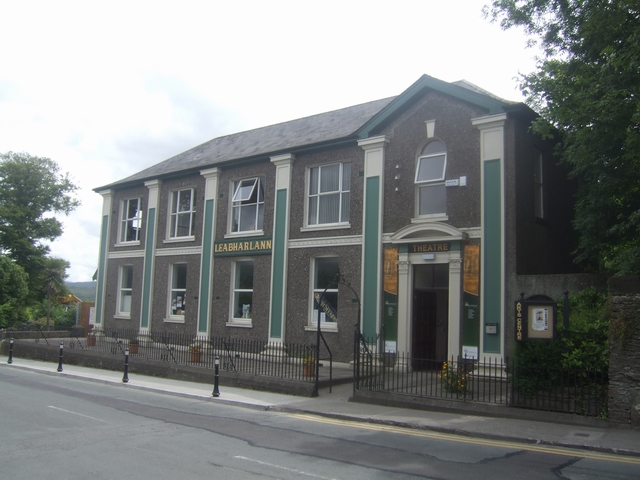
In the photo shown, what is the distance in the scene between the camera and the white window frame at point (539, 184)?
681 inches

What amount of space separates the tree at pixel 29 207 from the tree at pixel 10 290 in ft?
36.4

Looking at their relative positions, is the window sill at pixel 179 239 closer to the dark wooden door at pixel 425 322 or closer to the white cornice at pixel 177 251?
the white cornice at pixel 177 251

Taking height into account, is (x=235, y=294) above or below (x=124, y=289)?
below

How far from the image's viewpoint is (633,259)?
41.4 ft

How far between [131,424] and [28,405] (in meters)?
3.39

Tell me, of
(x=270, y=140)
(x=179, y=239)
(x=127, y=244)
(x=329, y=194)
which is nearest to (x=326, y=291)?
(x=329, y=194)

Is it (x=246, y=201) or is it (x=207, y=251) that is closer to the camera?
(x=246, y=201)

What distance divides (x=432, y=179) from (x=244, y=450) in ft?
35.7

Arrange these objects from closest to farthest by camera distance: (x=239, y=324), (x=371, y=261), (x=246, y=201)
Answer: (x=371, y=261) → (x=239, y=324) → (x=246, y=201)

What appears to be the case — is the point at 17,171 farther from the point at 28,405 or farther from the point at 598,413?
the point at 598,413

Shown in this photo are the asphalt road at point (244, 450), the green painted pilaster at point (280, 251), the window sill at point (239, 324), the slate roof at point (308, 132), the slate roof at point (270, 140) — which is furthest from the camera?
the window sill at point (239, 324)

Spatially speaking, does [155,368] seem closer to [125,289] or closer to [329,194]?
[329,194]

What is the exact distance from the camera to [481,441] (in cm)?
953

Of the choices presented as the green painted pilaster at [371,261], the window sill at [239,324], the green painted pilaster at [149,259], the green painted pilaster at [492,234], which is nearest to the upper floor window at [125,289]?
the green painted pilaster at [149,259]
